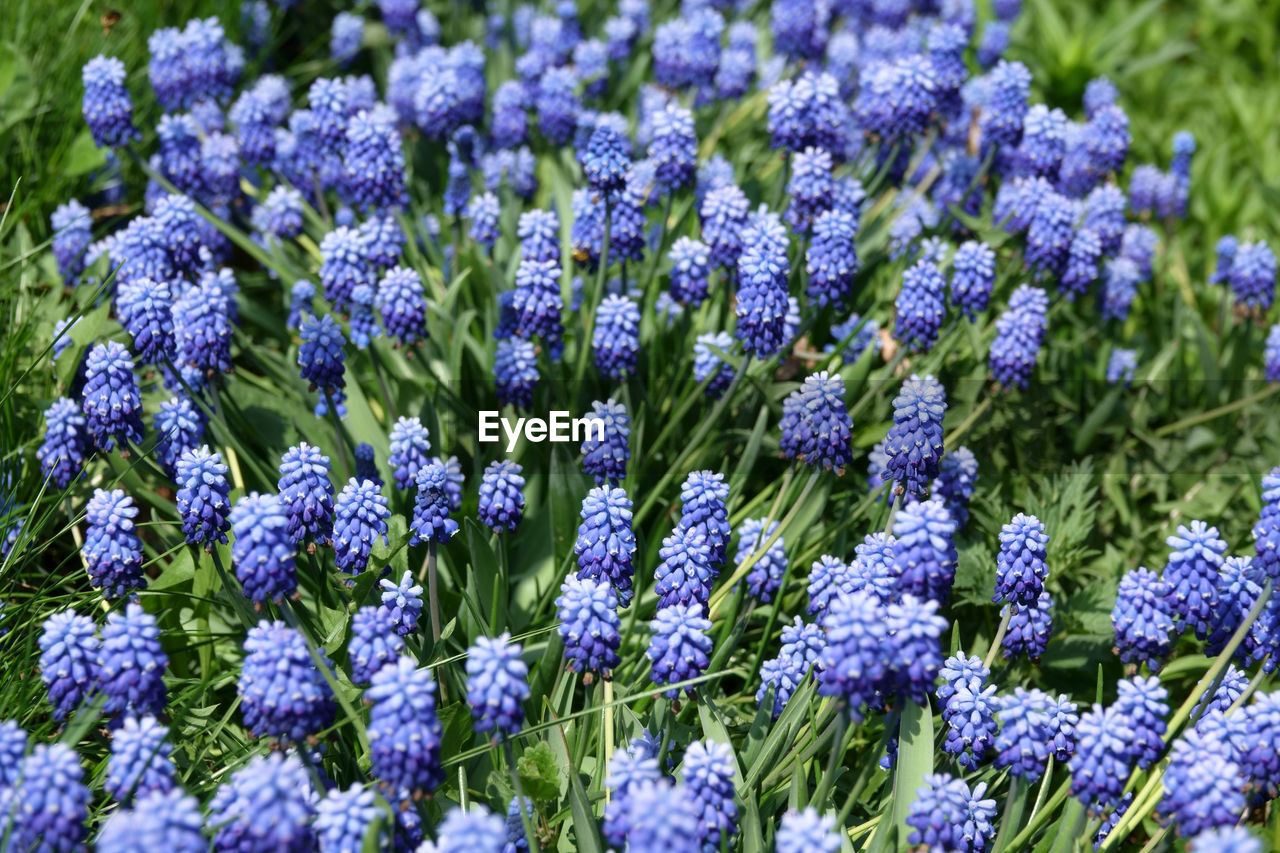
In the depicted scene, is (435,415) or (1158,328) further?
(1158,328)

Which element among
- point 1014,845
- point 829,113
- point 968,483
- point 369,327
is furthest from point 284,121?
point 1014,845

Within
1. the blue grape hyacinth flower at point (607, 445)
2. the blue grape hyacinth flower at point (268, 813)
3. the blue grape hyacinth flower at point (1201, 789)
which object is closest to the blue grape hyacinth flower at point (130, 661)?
the blue grape hyacinth flower at point (268, 813)

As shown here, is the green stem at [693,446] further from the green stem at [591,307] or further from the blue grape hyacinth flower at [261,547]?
the blue grape hyacinth flower at [261,547]

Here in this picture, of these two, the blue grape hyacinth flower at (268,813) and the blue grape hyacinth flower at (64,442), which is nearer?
the blue grape hyacinth flower at (268,813)

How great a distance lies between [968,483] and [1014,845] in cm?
161

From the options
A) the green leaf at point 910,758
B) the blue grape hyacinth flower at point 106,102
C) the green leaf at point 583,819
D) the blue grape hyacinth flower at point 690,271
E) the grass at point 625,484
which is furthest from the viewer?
the blue grape hyacinth flower at point 106,102

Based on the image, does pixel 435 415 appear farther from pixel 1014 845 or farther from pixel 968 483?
pixel 1014 845

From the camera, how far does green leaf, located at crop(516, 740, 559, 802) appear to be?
3.85m

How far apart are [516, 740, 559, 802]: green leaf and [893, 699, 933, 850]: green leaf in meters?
1.08

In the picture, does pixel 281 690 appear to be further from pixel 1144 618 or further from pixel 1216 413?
pixel 1216 413

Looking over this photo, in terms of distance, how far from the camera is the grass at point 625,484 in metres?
4.10

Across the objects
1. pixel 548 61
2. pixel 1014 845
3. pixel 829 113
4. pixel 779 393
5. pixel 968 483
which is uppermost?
pixel 548 61

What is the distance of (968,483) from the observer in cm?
509

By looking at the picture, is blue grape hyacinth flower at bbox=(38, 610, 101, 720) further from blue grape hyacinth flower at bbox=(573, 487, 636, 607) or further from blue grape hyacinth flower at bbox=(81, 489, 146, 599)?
blue grape hyacinth flower at bbox=(573, 487, 636, 607)
